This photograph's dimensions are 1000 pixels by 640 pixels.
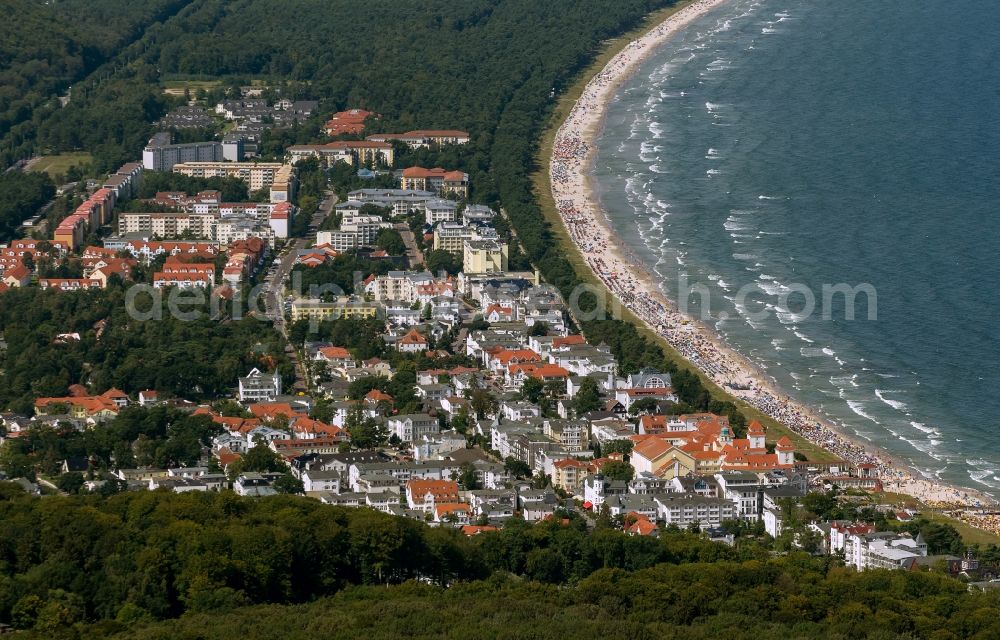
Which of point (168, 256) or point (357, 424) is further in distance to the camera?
point (168, 256)

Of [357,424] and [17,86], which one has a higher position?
[17,86]

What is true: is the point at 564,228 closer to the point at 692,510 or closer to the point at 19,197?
the point at 19,197

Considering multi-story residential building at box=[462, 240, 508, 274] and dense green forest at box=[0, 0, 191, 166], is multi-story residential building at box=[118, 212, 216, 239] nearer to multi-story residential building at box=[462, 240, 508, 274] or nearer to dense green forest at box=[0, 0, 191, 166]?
multi-story residential building at box=[462, 240, 508, 274]

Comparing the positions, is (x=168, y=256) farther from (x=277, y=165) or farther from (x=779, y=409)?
(x=779, y=409)

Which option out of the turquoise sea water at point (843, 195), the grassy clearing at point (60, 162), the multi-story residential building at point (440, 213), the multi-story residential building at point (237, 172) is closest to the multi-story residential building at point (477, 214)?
the multi-story residential building at point (440, 213)

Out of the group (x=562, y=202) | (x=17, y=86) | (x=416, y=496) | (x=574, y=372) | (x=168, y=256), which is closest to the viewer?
(x=416, y=496)

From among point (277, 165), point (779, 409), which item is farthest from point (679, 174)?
point (779, 409)

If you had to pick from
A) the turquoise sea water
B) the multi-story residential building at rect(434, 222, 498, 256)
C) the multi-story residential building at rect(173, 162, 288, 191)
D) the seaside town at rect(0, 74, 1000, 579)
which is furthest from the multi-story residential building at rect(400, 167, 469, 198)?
the multi-story residential building at rect(434, 222, 498, 256)
